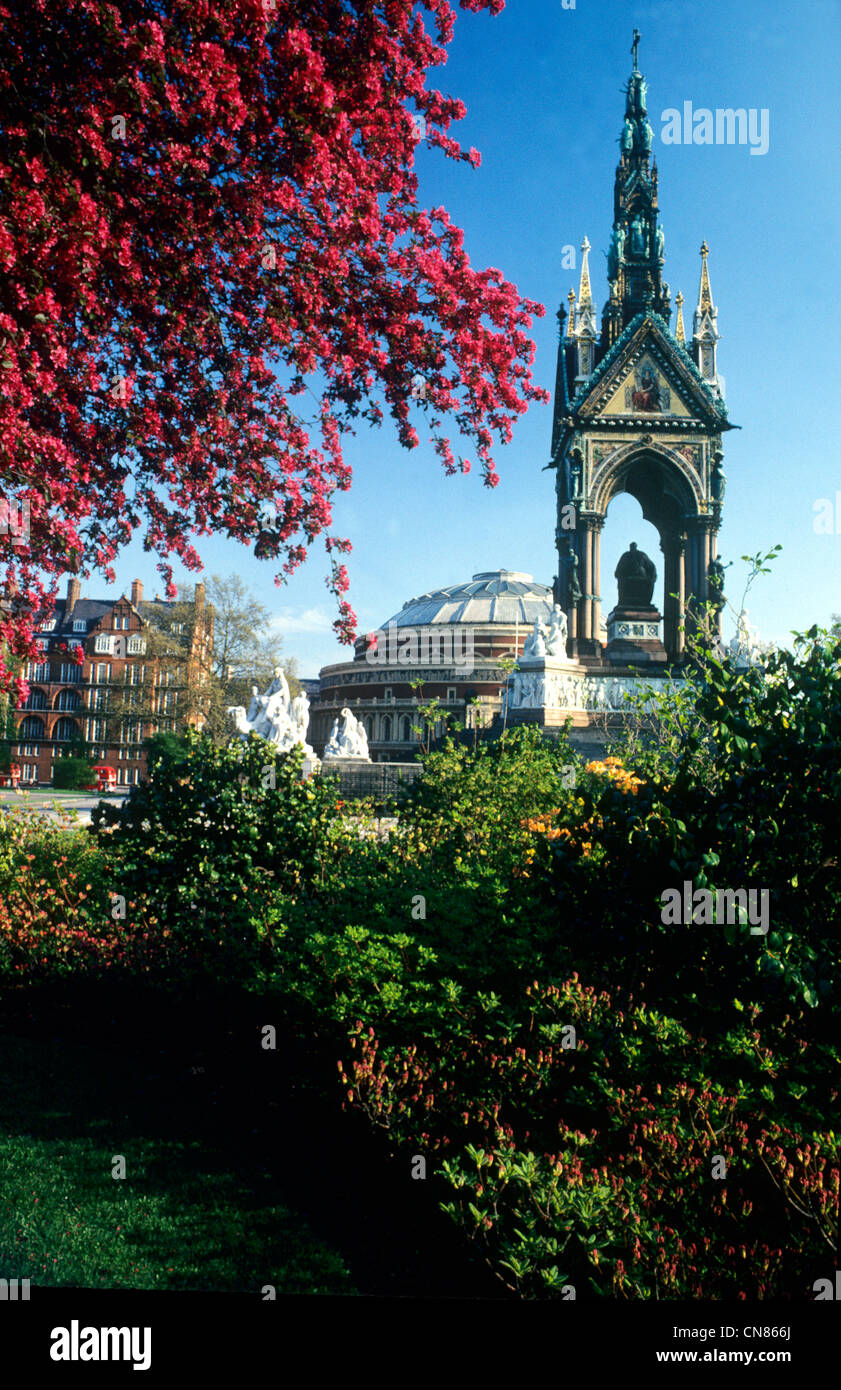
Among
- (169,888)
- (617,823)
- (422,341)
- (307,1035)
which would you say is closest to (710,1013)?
(617,823)

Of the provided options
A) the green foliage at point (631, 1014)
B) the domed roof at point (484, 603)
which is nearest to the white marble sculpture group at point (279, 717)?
the green foliage at point (631, 1014)

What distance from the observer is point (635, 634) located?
3152cm

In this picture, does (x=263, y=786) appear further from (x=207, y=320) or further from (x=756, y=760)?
(x=756, y=760)

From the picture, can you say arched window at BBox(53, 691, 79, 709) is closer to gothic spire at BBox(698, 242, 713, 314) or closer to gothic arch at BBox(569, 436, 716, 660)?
gothic arch at BBox(569, 436, 716, 660)

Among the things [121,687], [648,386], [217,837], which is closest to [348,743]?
[648,386]

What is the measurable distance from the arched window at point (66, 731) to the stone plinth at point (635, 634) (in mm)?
29442

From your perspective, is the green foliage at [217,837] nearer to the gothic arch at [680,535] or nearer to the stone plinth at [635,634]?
the gothic arch at [680,535]

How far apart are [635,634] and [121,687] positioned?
26891 millimetres

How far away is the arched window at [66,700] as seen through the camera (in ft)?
155

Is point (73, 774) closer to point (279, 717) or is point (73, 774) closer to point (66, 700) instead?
point (66, 700)

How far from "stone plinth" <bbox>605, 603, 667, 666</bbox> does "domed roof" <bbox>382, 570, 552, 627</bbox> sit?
24.2m

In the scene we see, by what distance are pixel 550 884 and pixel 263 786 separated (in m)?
4.05

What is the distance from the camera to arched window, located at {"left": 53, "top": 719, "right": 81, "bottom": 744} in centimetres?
4553

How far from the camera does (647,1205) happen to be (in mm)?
3760
